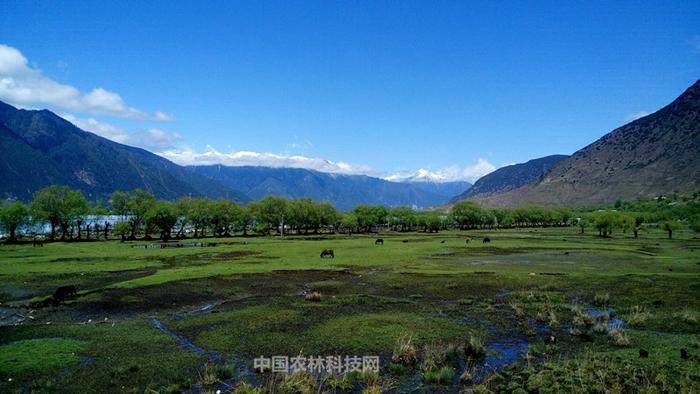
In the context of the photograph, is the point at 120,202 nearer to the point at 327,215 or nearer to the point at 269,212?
the point at 269,212

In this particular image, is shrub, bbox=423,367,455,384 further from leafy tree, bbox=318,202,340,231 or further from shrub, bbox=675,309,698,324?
leafy tree, bbox=318,202,340,231

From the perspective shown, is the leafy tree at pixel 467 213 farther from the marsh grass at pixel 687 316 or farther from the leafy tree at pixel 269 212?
the marsh grass at pixel 687 316

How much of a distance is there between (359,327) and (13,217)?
11198 cm

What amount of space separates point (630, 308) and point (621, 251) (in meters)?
56.9

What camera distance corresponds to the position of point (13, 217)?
101062 mm

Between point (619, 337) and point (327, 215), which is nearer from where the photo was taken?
point (619, 337)

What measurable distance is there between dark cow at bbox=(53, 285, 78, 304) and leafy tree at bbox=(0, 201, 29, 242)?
278 ft

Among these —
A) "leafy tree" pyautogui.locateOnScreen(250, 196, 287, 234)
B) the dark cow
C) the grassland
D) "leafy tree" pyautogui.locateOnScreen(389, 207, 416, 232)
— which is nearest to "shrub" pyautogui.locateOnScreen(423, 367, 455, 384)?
the grassland

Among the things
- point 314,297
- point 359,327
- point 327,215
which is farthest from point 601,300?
point 327,215

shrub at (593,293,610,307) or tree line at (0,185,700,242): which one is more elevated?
tree line at (0,185,700,242)

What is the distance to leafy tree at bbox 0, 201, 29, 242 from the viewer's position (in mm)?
99625

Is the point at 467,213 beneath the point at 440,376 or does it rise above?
above

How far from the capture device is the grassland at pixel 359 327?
61.3ft

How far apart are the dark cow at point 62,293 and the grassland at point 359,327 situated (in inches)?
→ 42.0
